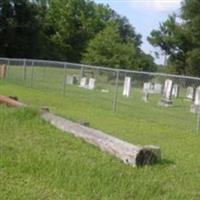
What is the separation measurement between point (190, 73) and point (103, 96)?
124 feet

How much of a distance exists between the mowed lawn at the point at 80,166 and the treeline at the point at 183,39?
44777mm

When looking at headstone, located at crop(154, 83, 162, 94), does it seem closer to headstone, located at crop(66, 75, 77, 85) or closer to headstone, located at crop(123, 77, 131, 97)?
headstone, located at crop(123, 77, 131, 97)

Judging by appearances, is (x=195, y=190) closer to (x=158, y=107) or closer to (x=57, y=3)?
(x=158, y=107)

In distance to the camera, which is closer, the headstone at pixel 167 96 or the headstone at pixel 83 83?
the headstone at pixel 167 96

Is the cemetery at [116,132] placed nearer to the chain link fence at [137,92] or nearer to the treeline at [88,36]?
the chain link fence at [137,92]

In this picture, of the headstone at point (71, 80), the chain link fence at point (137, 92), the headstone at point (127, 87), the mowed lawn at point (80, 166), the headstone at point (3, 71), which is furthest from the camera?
the headstone at point (3, 71)

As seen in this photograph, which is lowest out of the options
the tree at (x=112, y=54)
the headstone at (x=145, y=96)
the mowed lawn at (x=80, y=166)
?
the mowed lawn at (x=80, y=166)

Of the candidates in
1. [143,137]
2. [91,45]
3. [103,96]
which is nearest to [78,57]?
[91,45]

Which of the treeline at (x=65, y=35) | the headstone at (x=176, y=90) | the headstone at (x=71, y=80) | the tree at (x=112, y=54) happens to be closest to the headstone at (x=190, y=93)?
the headstone at (x=176, y=90)

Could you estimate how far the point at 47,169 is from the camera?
24.2 feet

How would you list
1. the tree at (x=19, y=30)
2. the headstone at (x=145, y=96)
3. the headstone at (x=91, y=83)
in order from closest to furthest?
1. the headstone at (x=145, y=96)
2. the headstone at (x=91, y=83)
3. the tree at (x=19, y=30)

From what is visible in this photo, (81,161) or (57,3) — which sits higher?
(57,3)

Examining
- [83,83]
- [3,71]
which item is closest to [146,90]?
[83,83]

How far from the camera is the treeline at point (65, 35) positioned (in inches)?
2960
